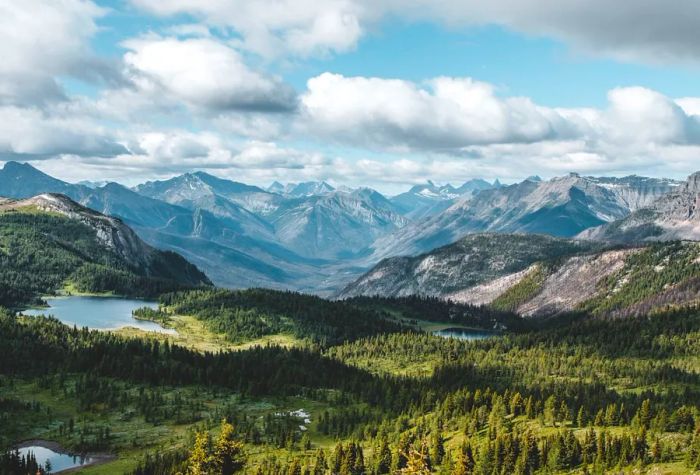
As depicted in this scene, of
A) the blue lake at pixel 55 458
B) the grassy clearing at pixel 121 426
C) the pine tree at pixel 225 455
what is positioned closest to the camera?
the pine tree at pixel 225 455

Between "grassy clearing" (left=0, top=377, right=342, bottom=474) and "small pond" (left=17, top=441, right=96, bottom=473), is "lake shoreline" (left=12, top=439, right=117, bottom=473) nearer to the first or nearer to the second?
"small pond" (left=17, top=441, right=96, bottom=473)

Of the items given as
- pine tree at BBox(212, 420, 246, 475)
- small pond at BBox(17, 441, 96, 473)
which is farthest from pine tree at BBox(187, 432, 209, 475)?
small pond at BBox(17, 441, 96, 473)

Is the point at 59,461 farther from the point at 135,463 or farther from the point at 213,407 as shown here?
the point at 213,407

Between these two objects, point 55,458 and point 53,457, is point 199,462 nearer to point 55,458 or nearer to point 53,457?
point 55,458

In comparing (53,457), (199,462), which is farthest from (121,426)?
(199,462)

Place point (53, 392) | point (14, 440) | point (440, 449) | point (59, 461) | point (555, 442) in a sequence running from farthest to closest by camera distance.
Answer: point (53, 392)
point (14, 440)
point (59, 461)
point (440, 449)
point (555, 442)

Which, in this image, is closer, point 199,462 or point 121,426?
point 199,462

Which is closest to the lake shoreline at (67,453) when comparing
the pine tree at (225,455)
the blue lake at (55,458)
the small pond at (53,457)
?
the small pond at (53,457)

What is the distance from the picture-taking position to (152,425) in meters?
179

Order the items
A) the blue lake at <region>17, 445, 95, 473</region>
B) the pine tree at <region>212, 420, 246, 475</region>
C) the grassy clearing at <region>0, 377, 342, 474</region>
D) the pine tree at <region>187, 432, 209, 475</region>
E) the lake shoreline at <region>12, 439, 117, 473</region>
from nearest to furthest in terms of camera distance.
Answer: the pine tree at <region>187, 432, 209, 475</region>
the pine tree at <region>212, 420, 246, 475</region>
the blue lake at <region>17, 445, 95, 473</region>
the lake shoreline at <region>12, 439, 117, 473</region>
the grassy clearing at <region>0, 377, 342, 474</region>

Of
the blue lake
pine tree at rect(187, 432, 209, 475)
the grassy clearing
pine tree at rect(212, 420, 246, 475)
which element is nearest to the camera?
pine tree at rect(187, 432, 209, 475)

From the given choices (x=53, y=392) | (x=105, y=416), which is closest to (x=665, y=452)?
(x=105, y=416)

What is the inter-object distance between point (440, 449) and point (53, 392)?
124 meters

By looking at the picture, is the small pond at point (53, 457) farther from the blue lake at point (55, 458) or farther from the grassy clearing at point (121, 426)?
the grassy clearing at point (121, 426)
